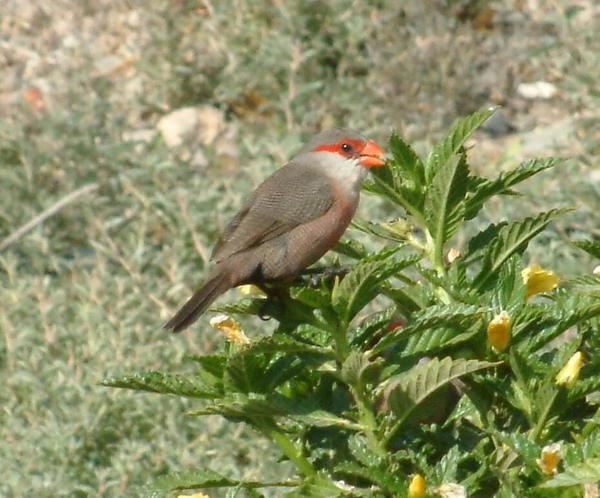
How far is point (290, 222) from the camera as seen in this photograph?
4156 millimetres

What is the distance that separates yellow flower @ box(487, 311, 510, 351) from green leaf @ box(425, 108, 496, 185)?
1.15 ft

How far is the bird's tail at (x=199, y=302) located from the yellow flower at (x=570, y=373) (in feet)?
5.00

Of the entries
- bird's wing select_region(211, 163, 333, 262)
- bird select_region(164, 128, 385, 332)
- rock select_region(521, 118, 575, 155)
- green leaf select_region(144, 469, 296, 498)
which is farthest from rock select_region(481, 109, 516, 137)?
green leaf select_region(144, 469, 296, 498)

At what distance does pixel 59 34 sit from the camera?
949 cm

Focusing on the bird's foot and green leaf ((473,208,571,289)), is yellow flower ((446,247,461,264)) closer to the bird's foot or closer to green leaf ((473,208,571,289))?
green leaf ((473,208,571,289))

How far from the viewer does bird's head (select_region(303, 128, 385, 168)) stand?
14.3 ft

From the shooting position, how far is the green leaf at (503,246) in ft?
8.29

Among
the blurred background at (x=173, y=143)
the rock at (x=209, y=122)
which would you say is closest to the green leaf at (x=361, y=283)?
the blurred background at (x=173, y=143)

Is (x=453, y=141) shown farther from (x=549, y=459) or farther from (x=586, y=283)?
(x=549, y=459)

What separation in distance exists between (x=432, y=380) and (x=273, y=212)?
193 cm

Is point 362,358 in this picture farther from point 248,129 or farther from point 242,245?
point 248,129

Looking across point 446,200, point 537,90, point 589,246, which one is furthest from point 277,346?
point 537,90

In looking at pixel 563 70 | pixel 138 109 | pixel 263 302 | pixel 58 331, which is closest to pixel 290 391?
pixel 263 302

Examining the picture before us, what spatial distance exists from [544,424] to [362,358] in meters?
0.37
